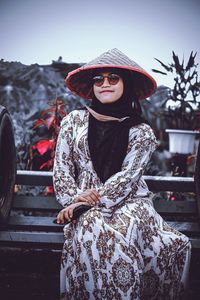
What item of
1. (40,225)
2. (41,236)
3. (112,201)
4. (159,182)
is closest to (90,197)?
(112,201)

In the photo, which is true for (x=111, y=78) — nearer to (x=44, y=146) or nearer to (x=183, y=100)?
(x=44, y=146)

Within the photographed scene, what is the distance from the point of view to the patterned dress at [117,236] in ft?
6.70

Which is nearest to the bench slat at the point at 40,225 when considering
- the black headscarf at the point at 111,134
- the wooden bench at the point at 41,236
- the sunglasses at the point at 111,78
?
the wooden bench at the point at 41,236

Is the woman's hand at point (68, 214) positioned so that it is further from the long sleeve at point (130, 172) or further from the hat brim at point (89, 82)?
the hat brim at point (89, 82)

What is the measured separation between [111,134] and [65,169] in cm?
39

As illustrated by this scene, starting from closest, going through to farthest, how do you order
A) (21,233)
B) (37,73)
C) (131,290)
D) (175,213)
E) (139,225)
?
(131,290), (139,225), (21,233), (175,213), (37,73)

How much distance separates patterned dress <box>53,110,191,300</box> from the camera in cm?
204

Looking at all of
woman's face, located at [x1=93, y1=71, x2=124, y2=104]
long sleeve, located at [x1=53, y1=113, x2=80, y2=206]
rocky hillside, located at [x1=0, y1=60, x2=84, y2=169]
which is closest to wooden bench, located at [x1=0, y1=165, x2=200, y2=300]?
long sleeve, located at [x1=53, y1=113, x2=80, y2=206]

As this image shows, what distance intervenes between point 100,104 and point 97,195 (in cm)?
71

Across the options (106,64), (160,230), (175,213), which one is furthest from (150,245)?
(106,64)

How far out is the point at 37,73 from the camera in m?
5.30

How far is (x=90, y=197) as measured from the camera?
2309 millimetres

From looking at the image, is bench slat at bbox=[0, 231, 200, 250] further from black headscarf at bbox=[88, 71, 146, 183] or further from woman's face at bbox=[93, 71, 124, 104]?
woman's face at bbox=[93, 71, 124, 104]

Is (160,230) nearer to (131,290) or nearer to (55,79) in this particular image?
(131,290)
